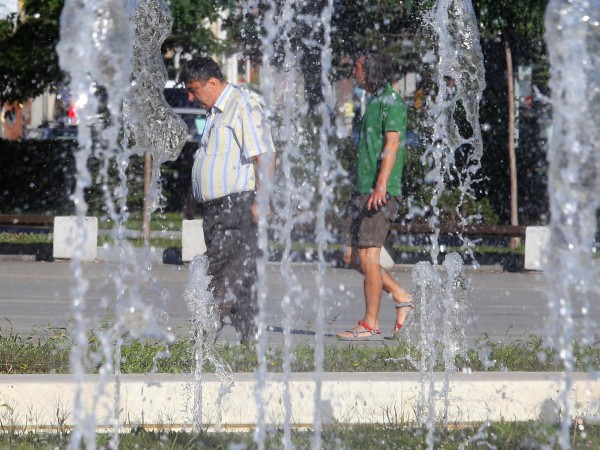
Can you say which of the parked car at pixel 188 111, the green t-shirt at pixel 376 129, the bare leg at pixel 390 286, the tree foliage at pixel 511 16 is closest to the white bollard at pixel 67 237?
the tree foliage at pixel 511 16

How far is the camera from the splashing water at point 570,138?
4969 millimetres

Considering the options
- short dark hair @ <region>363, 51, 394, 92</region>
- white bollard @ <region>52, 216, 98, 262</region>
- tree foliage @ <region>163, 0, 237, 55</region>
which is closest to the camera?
short dark hair @ <region>363, 51, 394, 92</region>

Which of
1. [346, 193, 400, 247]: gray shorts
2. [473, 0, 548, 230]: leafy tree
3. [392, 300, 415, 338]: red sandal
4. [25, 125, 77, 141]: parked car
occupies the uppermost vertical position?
[473, 0, 548, 230]: leafy tree

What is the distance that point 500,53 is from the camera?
18.8 m

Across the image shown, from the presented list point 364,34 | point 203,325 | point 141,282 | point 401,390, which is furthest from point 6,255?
point 401,390

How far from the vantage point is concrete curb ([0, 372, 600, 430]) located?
514 cm

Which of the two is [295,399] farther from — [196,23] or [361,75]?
[196,23]

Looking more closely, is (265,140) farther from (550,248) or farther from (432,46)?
(432,46)

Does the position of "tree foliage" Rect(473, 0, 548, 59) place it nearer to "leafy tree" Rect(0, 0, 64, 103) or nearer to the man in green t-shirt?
"leafy tree" Rect(0, 0, 64, 103)

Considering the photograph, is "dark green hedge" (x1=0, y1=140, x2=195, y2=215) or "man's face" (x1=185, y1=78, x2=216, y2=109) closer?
"man's face" (x1=185, y1=78, x2=216, y2=109)

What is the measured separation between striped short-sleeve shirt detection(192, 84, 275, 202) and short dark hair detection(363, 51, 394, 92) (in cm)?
79

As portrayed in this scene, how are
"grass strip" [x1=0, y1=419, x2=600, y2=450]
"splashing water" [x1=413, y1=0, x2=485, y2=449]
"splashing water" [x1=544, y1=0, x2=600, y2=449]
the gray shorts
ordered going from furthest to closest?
the gray shorts < "splashing water" [x1=413, y1=0, x2=485, y2=449] < "splashing water" [x1=544, y1=0, x2=600, y2=449] < "grass strip" [x1=0, y1=419, x2=600, y2=450]

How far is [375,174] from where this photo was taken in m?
7.81

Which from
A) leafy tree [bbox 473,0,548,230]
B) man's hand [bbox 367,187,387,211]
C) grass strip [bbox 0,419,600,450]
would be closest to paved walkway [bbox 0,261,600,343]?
man's hand [bbox 367,187,387,211]
